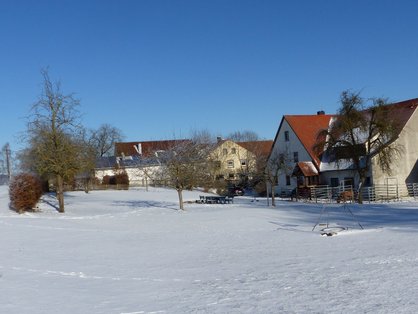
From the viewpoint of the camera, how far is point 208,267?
13.8 metres

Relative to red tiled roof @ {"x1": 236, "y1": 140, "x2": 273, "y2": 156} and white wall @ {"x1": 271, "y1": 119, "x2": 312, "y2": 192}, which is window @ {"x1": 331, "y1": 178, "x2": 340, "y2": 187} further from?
red tiled roof @ {"x1": 236, "y1": 140, "x2": 273, "y2": 156}

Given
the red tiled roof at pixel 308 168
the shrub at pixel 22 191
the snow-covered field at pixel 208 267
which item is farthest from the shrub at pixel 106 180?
the snow-covered field at pixel 208 267

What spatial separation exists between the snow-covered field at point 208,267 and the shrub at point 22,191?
4715 mm

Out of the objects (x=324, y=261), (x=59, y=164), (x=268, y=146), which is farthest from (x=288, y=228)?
(x=268, y=146)

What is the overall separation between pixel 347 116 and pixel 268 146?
63.2 meters

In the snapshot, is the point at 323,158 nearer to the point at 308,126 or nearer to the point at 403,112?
the point at 308,126

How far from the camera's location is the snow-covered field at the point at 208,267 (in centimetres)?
909

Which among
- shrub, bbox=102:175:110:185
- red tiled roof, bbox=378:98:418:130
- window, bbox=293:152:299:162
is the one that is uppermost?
red tiled roof, bbox=378:98:418:130

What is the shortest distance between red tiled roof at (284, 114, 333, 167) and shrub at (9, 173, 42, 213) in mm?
31724

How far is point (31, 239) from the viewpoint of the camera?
2109cm

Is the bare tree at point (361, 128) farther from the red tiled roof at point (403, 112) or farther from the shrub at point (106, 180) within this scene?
the shrub at point (106, 180)

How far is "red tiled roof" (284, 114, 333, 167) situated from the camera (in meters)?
55.6

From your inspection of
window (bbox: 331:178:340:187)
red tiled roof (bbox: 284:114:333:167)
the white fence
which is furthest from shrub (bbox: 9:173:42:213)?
red tiled roof (bbox: 284:114:333:167)

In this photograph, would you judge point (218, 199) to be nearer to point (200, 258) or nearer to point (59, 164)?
point (59, 164)
